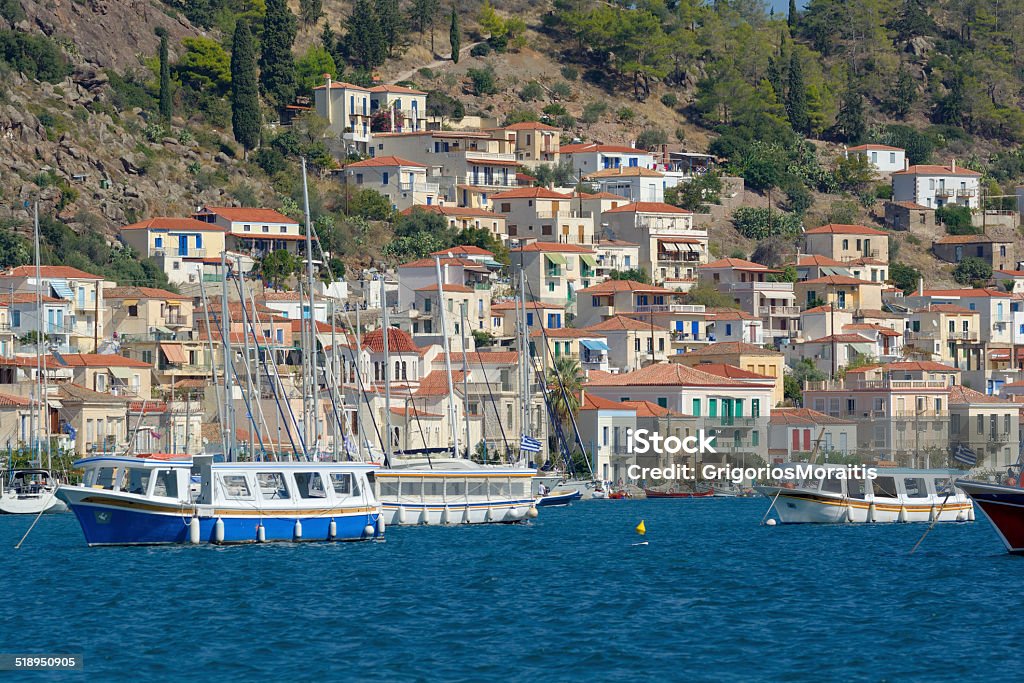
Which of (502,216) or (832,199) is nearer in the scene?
(502,216)

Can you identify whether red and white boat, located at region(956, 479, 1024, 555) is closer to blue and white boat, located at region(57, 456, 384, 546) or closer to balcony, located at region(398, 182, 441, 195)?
blue and white boat, located at region(57, 456, 384, 546)

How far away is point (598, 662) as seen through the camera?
38.2 m

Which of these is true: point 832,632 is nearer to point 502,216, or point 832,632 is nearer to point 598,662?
point 598,662

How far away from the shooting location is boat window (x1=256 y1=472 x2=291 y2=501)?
57719 millimetres

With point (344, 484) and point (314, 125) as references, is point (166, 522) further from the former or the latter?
point (314, 125)

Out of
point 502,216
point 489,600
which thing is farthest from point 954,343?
Answer: point 489,600

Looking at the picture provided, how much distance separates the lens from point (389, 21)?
613 ft

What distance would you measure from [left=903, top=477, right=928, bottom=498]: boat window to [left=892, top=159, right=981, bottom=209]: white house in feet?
359

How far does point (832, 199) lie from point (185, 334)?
264ft

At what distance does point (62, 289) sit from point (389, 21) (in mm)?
74599

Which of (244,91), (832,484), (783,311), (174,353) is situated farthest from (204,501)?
(244,91)

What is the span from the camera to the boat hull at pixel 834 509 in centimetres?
7212

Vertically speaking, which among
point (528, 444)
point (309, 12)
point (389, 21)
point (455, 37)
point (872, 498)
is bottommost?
point (872, 498)
